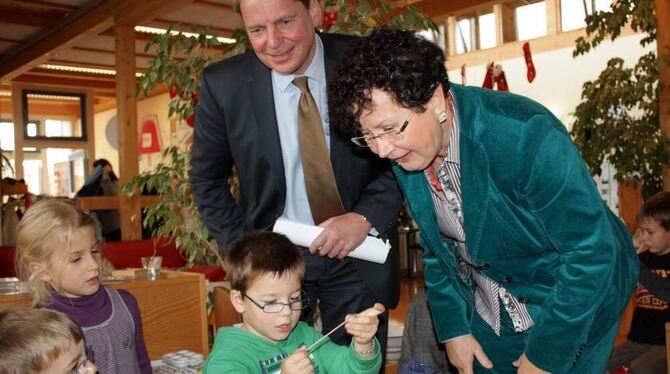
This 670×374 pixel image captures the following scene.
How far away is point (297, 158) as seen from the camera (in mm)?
1977

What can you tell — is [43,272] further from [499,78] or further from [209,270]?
[499,78]

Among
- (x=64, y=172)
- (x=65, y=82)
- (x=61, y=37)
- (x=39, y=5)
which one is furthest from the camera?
(x=64, y=172)

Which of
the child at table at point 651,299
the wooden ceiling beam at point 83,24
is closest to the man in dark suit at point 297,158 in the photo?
the child at table at point 651,299

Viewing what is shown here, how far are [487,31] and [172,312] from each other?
319 inches

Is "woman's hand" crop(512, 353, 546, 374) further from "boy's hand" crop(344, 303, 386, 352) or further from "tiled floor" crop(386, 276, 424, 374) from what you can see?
"tiled floor" crop(386, 276, 424, 374)

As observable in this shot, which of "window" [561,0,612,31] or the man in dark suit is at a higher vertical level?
"window" [561,0,612,31]

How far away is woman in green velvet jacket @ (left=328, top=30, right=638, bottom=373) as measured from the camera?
4.54 ft

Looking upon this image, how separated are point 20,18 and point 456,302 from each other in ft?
24.6

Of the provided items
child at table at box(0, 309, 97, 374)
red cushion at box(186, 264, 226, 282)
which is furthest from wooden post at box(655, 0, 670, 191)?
child at table at box(0, 309, 97, 374)

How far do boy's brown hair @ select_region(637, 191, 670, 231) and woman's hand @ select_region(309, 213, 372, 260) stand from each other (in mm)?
2251

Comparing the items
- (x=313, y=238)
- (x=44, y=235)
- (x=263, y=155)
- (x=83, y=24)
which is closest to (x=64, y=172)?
(x=83, y=24)

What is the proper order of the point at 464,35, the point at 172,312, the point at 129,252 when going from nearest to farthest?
the point at 172,312
the point at 129,252
the point at 464,35

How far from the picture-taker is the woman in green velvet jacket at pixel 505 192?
4.54 feet

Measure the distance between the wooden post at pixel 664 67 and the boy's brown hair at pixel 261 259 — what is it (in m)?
3.45
